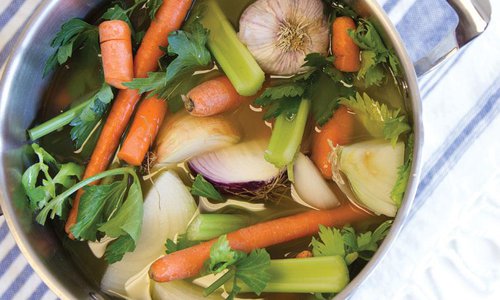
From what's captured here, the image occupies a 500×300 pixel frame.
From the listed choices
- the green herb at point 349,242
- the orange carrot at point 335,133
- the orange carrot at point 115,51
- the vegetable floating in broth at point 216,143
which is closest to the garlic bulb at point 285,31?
the vegetable floating in broth at point 216,143

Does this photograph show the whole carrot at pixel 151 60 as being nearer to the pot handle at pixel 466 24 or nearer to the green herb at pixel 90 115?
the green herb at pixel 90 115

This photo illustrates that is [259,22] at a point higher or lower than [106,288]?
higher

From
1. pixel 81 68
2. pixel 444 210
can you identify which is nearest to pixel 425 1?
pixel 444 210

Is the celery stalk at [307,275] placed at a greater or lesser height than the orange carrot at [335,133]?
lesser

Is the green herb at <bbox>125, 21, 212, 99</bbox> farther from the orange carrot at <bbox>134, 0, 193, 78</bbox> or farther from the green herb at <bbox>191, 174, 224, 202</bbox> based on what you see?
the green herb at <bbox>191, 174, 224, 202</bbox>

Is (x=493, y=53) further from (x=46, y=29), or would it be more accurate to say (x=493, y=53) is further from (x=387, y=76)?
(x=46, y=29)

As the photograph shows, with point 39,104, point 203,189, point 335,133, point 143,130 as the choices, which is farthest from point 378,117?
point 39,104
